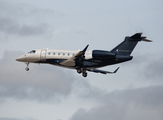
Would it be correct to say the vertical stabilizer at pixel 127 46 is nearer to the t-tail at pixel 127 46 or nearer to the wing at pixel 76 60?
the t-tail at pixel 127 46

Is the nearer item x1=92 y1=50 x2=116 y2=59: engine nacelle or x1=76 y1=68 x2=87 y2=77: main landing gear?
x1=92 y1=50 x2=116 y2=59: engine nacelle

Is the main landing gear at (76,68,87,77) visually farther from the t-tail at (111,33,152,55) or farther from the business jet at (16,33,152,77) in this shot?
the t-tail at (111,33,152,55)

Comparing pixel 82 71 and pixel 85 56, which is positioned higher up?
pixel 85 56

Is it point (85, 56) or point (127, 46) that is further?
point (127, 46)

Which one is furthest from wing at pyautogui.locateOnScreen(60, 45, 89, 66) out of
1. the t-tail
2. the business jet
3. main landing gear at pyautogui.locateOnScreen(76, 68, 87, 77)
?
the t-tail

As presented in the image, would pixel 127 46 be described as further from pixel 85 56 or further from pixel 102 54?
pixel 85 56

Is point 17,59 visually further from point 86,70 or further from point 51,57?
point 86,70

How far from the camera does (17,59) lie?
55.9 meters

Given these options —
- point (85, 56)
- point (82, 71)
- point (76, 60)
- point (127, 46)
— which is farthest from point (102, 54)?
point (82, 71)

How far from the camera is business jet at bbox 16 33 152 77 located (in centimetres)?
5028

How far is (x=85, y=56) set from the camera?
2034 inches

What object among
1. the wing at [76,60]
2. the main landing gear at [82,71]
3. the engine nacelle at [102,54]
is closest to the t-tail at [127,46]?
the engine nacelle at [102,54]

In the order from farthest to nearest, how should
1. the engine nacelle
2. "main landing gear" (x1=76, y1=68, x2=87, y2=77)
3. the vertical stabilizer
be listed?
"main landing gear" (x1=76, y1=68, x2=87, y2=77)
the vertical stabilizer
the engine nacelle

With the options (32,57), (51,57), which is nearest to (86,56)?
(51,57)
